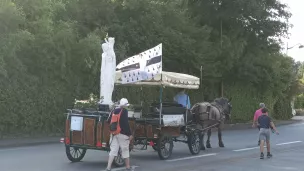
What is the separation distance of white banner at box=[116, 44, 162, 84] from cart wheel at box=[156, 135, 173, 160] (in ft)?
6.16

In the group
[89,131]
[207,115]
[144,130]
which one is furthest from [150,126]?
[207,115]

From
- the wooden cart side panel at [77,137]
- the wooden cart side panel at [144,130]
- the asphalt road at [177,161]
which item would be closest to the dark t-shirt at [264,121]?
the asphalt road at [177,161]

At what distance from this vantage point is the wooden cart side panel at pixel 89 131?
11.8 metres

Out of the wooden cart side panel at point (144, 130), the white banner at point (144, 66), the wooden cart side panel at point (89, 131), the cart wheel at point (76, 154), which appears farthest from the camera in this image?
the wooden cart side panel at point (144, 130)

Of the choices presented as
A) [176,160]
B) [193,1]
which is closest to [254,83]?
[193,1]

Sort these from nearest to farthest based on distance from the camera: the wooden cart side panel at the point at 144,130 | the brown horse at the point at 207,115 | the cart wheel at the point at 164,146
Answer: the wooden cart side panel at the point at 144,130 → the cart wheel at the point at 164,146 → the brown horse at the point at 207,115

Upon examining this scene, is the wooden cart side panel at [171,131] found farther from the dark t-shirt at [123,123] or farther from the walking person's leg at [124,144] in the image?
the dark t-shirt at [123,123]

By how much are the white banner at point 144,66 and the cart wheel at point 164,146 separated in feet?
6.16

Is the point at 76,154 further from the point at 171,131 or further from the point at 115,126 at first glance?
the point at 171,131

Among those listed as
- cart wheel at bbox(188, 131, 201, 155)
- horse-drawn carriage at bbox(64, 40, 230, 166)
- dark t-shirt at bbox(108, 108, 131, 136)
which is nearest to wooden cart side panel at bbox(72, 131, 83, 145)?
horse-drawn carriage at bbox(64, 40, 230, 166)

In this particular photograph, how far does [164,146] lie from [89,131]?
2741 millimetres

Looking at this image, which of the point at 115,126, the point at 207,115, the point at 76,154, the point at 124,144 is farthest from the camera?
the point at 207,115

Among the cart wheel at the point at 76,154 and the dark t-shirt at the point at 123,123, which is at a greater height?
the dark t-shirt at the point at 123,123

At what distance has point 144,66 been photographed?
42.0 feet
